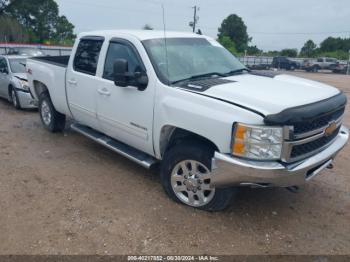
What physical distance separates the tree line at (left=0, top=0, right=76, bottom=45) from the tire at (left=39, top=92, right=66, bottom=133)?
54924 mm

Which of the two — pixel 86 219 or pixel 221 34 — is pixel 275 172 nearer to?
pixel 86 219

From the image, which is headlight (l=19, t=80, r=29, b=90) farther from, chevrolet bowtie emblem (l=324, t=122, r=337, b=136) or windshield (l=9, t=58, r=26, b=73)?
chevrolet bowtie emblem (l=324, t=122, r=337, b=136)

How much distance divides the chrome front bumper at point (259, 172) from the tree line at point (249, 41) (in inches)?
2271

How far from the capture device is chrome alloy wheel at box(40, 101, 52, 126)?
6.55 meters

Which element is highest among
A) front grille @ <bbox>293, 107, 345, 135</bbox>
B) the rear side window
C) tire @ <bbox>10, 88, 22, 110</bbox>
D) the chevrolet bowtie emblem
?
the rear side window

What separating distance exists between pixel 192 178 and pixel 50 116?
3928 mm

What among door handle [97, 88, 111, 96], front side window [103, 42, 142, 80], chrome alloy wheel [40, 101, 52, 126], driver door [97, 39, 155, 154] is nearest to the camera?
driver door [97, 39, 155, 154]

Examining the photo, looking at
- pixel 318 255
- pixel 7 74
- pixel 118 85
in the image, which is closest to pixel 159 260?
pixel 318 255

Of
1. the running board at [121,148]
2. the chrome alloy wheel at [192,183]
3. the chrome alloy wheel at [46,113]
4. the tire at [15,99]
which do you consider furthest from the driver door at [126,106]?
the tire at [15,99]

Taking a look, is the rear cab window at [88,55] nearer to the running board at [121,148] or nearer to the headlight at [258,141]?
the running board at [121,148]

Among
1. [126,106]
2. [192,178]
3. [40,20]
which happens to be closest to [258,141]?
[192,178]

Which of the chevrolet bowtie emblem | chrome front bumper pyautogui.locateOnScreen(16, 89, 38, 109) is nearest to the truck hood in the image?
the chevrolet bowtie emblem

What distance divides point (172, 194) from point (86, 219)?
0.99 m

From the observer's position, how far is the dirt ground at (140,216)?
320 cm
